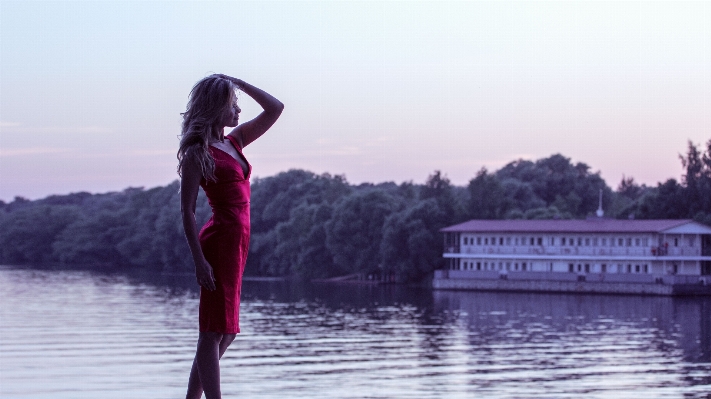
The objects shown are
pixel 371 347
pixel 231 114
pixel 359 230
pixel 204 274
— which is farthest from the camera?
pixel 359 230

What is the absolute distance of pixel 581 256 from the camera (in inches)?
3324

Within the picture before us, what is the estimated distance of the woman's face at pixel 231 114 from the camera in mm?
5000

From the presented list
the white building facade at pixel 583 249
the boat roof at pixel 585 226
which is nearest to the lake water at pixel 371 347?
the white building facade at pixel 583 249

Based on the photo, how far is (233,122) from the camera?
5.09 metres

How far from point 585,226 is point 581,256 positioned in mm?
2532

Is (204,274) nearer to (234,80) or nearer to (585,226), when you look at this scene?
(234,80)

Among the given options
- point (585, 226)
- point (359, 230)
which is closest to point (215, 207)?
point (585, 226)

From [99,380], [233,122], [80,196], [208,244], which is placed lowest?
[99,380]

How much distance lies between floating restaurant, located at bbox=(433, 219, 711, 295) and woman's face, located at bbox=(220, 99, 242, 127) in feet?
252

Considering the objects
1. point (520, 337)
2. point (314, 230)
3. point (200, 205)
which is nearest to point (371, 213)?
point (314, 230)

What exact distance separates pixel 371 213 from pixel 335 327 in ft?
156

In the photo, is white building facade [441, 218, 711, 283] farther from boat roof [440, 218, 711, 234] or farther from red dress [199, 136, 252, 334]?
red dress [199, 136, 252, 334]

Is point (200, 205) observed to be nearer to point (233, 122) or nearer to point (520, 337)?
point (520, 337)

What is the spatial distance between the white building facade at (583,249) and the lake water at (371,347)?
643 centimetres
